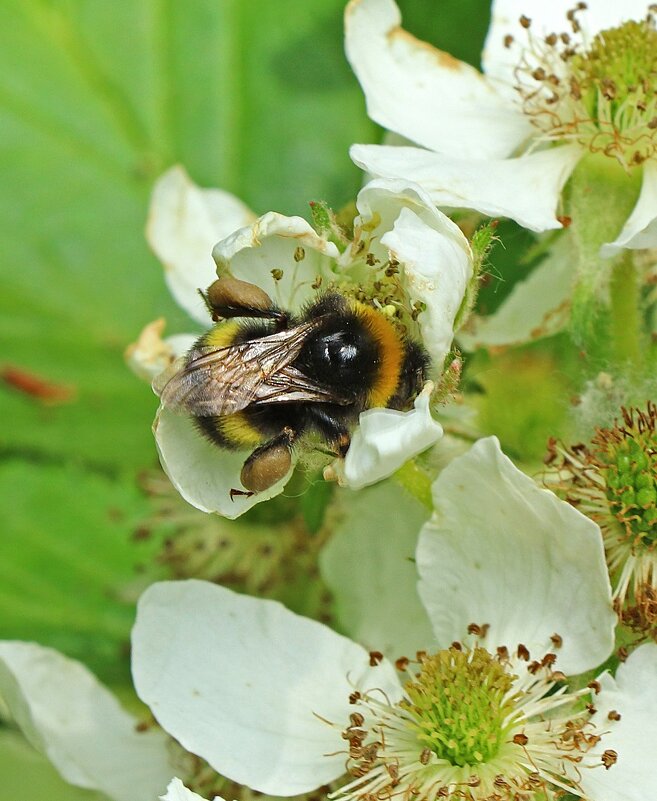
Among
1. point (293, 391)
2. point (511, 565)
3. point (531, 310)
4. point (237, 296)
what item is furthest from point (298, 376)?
point (531, 310)

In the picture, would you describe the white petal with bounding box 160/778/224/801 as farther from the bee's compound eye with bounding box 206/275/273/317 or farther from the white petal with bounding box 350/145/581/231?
the white petal with bounding box 350/145/581/231

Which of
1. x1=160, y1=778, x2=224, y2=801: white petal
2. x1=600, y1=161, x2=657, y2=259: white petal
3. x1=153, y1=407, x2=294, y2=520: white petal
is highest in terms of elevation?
x1=600, y1=161, x2=657, y2=259: white petal

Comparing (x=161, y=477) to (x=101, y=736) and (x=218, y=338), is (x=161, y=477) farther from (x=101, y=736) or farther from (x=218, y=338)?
(x=218, y=338)

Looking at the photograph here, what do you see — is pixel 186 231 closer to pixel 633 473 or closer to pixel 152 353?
pixel 152 353

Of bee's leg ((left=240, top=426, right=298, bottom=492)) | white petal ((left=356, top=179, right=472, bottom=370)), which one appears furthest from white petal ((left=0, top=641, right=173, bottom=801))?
white petal ((left=356, top=179, right=472, bottom=370))

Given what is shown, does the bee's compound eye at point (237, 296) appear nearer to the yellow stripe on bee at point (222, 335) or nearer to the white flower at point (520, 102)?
the yellow stripe on bee at point (222, 335)

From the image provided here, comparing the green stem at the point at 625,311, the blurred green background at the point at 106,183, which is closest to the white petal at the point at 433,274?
the green stem at the point at 625,311
